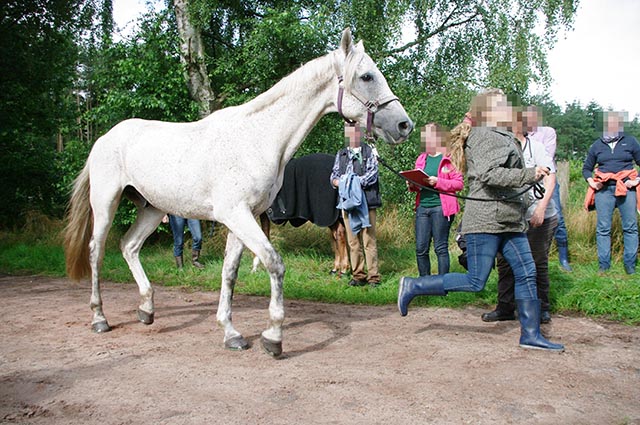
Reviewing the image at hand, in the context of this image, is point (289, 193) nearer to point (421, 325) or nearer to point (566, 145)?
point (421, 325)

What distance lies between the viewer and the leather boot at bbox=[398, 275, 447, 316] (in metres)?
4.46

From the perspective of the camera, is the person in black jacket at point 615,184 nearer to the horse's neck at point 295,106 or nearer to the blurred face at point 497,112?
the blurred face at point 497,112

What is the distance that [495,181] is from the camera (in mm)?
4105

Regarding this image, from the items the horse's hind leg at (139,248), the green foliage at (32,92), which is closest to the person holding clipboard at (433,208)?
the horse's hind leg at (139,248)

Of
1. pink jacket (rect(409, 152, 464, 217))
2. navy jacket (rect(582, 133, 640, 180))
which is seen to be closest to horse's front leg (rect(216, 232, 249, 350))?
pink jacket (rect(409, 152, 464, 217))

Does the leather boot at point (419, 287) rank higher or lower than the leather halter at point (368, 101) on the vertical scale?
lower

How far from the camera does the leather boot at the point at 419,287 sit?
4.46 m

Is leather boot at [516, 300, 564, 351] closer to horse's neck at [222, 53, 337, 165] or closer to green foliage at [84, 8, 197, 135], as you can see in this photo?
horse's neck at [222, 53, 337, 165]

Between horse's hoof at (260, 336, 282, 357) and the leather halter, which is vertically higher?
the leather halter

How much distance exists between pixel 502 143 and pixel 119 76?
26.4 ft

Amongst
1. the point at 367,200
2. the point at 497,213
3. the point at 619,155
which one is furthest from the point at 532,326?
the point at 619,155

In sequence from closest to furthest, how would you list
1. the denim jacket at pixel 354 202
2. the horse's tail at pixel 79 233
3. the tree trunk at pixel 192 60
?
1. the horse's tail at pixel 79 233
2. the denim jacket at pixel 354 202
3. the tree trunk at pixel 192 60

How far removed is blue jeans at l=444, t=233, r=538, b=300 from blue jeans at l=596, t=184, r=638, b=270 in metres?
3.44

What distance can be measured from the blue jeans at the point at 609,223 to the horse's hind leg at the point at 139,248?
5.77 metres
